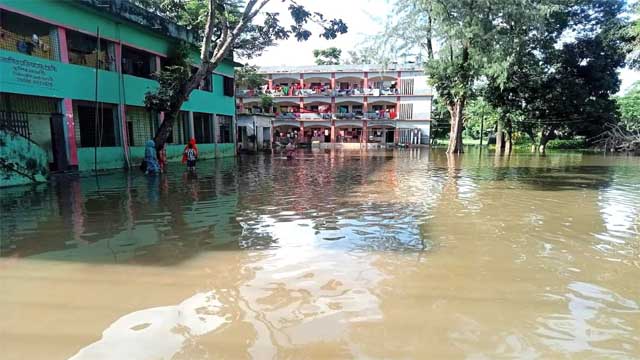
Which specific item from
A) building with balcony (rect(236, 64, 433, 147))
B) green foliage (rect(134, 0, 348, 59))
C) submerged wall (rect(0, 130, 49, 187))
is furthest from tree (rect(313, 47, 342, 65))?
submerged wall (rect(0, 130, 49, 187))

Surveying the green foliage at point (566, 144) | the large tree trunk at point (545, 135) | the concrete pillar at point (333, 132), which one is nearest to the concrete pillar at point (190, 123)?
the concrete pillar at point (333, 132)

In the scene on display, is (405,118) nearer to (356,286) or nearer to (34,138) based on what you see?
(34,138)

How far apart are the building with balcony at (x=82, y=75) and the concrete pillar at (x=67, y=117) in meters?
0.03

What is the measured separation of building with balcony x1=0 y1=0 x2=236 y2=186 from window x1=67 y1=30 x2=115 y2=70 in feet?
0.13

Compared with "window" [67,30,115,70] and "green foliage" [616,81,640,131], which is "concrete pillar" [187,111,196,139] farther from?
"green foliage" [616,81,640,131]

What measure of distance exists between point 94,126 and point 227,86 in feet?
36.5

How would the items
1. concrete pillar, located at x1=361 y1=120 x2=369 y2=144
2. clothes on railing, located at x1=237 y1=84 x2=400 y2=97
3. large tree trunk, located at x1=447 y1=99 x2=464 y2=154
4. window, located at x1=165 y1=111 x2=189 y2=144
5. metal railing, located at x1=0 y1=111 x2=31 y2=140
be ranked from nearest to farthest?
metal railing, located at x1=0 y1=111 x2=31 y2=140
window, located at x1=165 y1=111 x2=189 y2=144
large tree trunk, located at x1=447 y1=99 x2=464 y2=154
clothes on railing, located at x1=237 y1=84 x2=400 y2=97
concrete pillar, located at x1=361 y1=120 x2=369 y2=144

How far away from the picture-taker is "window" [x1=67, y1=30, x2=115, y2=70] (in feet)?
54.6

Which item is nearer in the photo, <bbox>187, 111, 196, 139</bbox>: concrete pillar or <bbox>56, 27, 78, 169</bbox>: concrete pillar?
<bbox>56, 27, 78, 169</bbox>: concrete pillar

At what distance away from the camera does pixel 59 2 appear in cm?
1508

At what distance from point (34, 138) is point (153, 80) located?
6148mm

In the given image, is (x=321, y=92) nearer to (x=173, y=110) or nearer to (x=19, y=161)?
(x=173, y=110)

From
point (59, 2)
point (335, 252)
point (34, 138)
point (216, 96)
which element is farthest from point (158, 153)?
point (335, 252)

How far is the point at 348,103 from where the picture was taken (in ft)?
166
